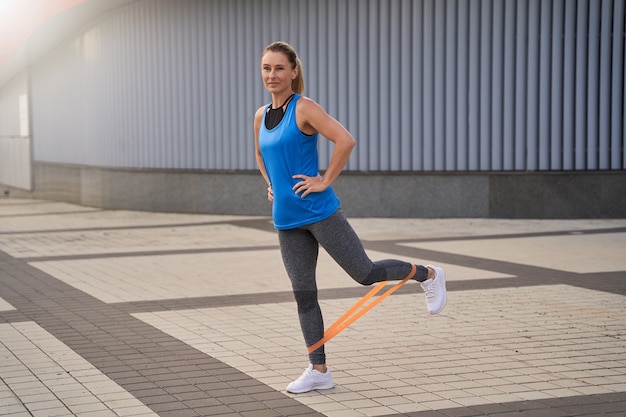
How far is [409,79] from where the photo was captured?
55.1 ft

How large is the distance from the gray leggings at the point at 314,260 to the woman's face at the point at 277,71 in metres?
0.70

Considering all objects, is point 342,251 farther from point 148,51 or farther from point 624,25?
point 148,51

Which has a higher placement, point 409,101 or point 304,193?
point 409,101

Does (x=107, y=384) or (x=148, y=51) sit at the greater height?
(x=148, y=51)

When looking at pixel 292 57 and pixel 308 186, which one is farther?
pixel 292 57

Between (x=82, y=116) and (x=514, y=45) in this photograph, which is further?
(x=82, y=116)

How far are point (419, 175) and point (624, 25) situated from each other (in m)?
3.75

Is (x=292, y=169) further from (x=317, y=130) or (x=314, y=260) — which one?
(x=314, y=260)

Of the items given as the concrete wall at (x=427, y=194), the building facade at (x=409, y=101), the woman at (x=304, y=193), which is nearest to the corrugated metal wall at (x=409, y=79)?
the building facade at (x=409, y=101)

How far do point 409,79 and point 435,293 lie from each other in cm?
1129

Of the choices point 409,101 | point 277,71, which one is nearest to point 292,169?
point 277,71

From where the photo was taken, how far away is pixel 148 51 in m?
19.8

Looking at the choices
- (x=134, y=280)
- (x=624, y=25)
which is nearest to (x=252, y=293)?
(x=134, y=280)

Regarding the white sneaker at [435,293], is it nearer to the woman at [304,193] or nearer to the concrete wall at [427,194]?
the woman at [304,193]
